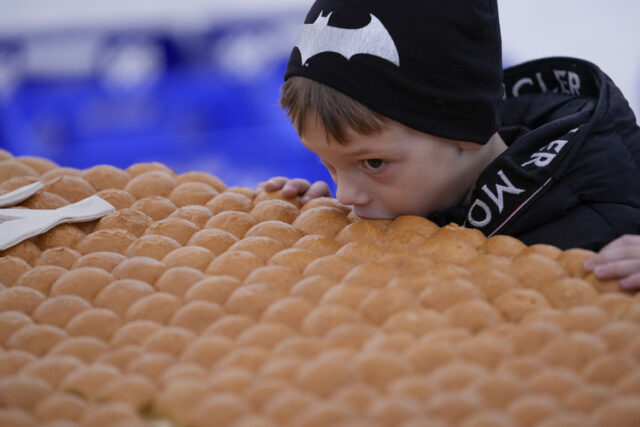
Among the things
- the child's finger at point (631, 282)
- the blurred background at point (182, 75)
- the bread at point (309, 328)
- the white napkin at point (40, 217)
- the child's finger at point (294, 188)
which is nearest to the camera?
the bread at point (309, 328)

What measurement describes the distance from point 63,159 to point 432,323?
6.13 ft

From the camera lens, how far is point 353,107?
661 mm

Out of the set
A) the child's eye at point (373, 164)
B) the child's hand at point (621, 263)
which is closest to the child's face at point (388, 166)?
the child's eye at point (373, 164)

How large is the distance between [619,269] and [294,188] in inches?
15.0

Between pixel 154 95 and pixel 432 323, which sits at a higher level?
pixel 154 95

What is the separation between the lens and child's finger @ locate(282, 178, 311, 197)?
79cm

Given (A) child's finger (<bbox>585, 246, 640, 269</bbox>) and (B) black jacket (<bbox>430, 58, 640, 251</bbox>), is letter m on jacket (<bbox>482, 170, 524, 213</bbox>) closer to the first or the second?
(B) black jacket (<bbox>430, 58, 640, 251</bbox>)

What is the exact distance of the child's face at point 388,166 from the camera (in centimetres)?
68

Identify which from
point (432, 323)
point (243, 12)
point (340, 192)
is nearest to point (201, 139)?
point (243, 12)

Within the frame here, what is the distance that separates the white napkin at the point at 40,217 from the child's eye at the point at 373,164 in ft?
0.86

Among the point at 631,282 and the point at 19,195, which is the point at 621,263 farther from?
the point at 19,195

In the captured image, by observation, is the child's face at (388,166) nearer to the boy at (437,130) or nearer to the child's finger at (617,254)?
the boy at (437,130)

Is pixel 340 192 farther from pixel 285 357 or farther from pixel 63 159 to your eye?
pixel 63 159

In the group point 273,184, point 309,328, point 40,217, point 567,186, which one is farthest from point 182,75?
point 309,328
